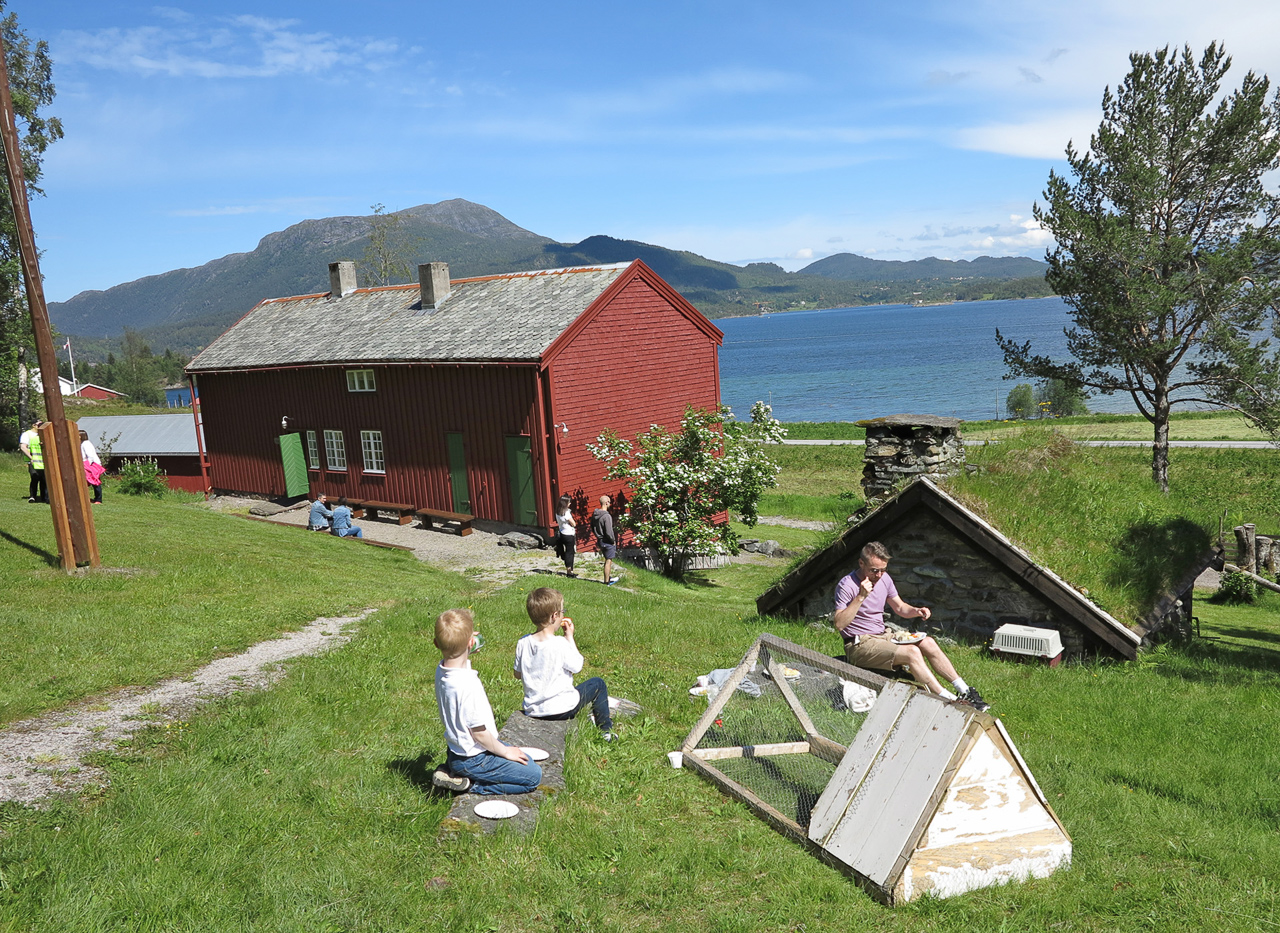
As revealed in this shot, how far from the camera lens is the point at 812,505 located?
35.6 metres

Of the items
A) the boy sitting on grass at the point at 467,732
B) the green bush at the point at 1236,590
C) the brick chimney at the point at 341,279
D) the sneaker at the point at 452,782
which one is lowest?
the green bush at the point at 1236,590

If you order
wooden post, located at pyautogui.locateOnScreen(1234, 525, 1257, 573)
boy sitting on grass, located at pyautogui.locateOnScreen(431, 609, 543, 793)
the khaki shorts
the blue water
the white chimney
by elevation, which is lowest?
the blue water

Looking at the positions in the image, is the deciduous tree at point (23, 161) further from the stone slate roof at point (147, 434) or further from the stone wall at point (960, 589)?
the stone wall at point (960, 589)

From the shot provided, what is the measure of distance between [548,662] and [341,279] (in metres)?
30.0

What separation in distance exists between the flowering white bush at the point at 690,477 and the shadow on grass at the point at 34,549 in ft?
41.2

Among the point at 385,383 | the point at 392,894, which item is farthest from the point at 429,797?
the point at 385,383

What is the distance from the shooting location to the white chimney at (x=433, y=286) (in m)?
27.6

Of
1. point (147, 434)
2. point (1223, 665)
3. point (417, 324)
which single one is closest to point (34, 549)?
point (417, 324)

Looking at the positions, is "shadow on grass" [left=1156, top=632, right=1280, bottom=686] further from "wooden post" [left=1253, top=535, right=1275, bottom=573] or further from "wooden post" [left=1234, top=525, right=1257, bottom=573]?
"wooden post" [left=1253, top=535, right=1275, bottom=573]

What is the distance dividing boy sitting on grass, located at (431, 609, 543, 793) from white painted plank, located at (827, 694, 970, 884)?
2154mm

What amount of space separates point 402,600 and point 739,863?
941 centimetres

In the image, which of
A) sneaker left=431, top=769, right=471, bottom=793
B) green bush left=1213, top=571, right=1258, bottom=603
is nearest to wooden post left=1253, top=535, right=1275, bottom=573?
green bush left=1213, top=571, right=1258, bottom=603

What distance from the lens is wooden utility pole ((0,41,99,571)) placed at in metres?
11.4

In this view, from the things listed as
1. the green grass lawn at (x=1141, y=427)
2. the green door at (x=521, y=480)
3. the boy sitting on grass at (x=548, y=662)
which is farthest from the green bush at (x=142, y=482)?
the green grass lawn at (x=1141, y=427)
